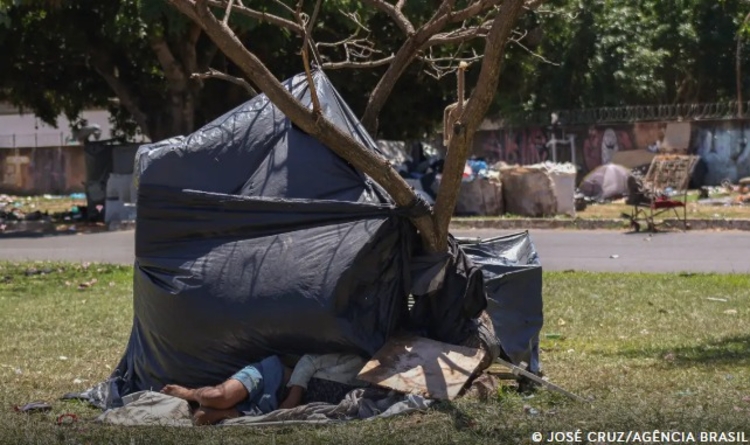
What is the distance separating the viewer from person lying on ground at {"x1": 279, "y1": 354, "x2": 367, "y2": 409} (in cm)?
648

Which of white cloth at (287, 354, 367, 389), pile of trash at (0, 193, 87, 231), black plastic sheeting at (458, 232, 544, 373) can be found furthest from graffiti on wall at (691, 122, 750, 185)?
white cloth at (287, 354, 367, 389)

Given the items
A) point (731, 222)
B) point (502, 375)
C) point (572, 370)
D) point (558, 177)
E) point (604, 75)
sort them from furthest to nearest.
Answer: point (604, 75)
point (558, 177)
point (731, 222)
point (572, 370)
point (502, 375)

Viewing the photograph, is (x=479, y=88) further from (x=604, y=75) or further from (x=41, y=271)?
(x=604, y=75)

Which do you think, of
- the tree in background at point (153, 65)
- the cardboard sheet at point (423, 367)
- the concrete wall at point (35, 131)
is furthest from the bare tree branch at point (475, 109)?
the concrete wall at point (35, 131)

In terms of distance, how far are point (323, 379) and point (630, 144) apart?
2574 centimetres

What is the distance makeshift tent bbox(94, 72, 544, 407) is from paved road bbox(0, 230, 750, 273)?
801 cm

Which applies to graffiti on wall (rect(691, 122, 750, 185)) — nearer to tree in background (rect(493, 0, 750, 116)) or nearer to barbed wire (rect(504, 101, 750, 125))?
barbed wire (rect(504, 101, 750, 125))

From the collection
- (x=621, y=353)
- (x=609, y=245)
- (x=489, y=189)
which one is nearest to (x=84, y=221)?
(x=489, y=189)

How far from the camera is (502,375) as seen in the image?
278 inches

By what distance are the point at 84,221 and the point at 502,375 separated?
61.8 feet

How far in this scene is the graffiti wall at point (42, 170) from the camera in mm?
37219

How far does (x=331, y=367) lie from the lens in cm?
662

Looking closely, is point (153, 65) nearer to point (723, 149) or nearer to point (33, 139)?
point (723, 149)

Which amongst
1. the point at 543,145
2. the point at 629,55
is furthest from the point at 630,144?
the point at 629,55
